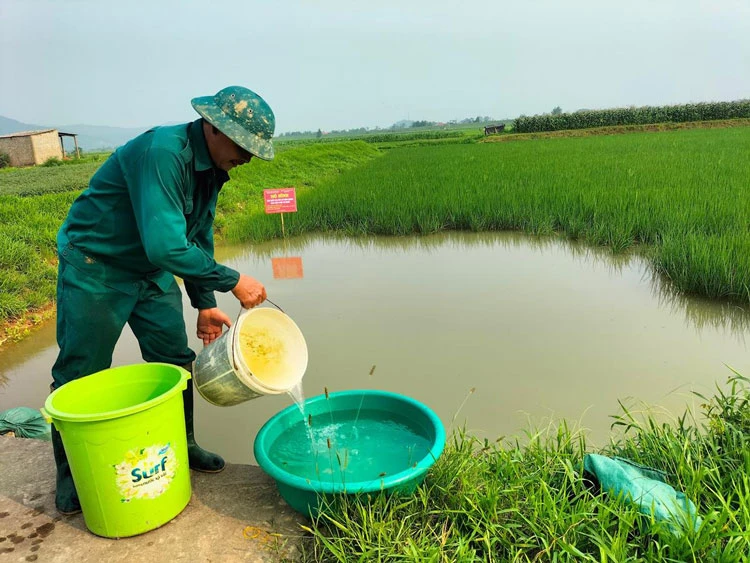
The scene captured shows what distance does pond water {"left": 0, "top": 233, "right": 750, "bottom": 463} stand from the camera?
7.21 ft

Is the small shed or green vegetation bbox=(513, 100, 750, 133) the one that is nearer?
the small shed

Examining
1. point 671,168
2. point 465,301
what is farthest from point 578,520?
point 671,168

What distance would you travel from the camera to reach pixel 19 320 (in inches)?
138

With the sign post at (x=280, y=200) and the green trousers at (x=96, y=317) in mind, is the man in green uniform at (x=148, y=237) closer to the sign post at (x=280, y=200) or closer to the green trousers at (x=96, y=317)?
the green trousers at (x=96, y=317)

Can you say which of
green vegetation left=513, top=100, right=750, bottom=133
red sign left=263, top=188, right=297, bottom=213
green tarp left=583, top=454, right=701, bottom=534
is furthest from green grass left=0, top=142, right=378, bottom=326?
green vegetation left=513, top=100, right=750, bottom=133

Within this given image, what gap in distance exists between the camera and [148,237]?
4.28 feet

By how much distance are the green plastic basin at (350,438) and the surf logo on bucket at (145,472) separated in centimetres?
24

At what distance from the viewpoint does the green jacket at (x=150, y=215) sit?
131cm

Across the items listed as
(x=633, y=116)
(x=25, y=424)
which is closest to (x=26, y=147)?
(x=25, y=424)

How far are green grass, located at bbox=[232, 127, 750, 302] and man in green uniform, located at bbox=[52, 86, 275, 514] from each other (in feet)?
10.4

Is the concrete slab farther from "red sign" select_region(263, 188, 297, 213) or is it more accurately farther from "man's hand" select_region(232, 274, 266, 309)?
"red sign" select_region(263, 188, 297, 213)

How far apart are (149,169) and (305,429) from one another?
983 mm

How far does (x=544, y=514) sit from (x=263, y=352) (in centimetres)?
96

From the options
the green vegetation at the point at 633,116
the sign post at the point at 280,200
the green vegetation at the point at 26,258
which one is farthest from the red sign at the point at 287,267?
the green vegetation at the point at 633,116
